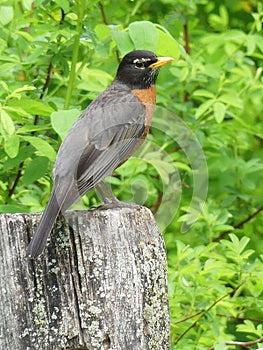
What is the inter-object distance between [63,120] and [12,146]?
1.14 feet

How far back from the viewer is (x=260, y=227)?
689cm

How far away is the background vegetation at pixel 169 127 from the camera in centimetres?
464

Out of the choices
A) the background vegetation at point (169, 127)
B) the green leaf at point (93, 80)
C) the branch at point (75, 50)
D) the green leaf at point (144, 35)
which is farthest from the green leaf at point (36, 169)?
the green leaf at point (144, 35)

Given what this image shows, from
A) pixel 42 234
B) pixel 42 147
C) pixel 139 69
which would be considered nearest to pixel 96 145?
pixel 42 147

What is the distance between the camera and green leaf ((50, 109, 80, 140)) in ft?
13.8

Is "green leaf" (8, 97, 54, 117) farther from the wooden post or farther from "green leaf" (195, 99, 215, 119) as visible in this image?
"green leaf" (195, 99, 215, 119)

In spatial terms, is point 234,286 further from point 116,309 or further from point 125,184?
point 116,309

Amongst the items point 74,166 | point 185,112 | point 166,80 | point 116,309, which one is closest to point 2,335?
point 116,309

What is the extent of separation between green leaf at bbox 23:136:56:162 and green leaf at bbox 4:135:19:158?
7 centimetres

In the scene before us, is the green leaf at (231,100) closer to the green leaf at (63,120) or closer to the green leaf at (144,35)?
the green leaf at (144,35)

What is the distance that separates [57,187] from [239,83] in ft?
9.67

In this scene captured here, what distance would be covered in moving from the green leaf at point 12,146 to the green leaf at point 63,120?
284 millimetres

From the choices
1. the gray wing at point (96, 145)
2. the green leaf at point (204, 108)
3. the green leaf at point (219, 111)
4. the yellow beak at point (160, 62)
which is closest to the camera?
the gray wing at point (96, 145)

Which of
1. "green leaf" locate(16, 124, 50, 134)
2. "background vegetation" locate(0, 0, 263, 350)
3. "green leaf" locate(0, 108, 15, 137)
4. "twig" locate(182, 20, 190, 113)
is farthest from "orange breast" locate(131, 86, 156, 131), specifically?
"twig" locate(182, 20, 190, 113)
